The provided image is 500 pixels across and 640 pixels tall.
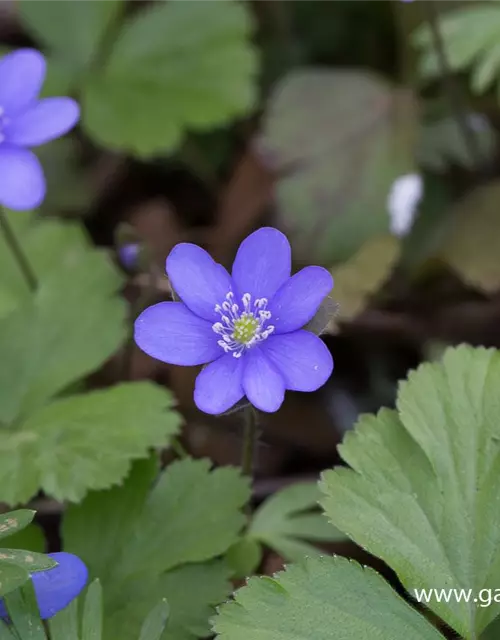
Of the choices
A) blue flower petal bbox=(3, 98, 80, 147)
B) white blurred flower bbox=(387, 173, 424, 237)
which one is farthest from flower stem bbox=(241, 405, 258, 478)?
white blurred flower bbox=(387, 173, 424, 237)

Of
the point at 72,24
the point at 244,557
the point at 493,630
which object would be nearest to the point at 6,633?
the point at 244,557

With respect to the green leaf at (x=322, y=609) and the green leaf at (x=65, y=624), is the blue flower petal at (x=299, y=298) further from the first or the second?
the green leaf at (x=65, y=624)

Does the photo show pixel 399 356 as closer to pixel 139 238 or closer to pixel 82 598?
pixel 139 238

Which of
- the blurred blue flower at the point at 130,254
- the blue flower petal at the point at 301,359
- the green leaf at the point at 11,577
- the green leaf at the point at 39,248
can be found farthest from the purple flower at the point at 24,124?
the green leaf at the point at 11,577

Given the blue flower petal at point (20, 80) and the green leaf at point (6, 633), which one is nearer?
the green leaf at point (6, 633)

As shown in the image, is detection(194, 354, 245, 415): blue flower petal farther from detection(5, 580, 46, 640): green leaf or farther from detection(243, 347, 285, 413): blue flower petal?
detection(5, 580, 46, 640): green leaf
